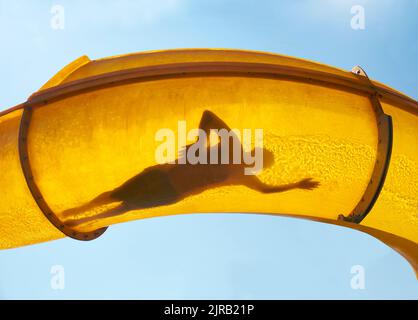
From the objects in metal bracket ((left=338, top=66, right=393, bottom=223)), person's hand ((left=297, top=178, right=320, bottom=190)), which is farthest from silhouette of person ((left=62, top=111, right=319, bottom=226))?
metal bracket ((left=338, top=66, right=393, bottom=223))

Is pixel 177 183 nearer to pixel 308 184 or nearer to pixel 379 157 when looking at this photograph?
pixel 308 184

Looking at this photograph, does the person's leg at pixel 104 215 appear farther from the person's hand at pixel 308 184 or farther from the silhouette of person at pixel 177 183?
the person's hand at pixel 308 184

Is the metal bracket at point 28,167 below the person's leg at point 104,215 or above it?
above

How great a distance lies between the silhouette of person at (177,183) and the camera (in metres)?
2.21

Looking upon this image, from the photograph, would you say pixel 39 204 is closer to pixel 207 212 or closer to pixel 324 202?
pixel 207 212

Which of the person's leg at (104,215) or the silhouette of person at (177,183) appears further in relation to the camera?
the person's leg at (104,215)

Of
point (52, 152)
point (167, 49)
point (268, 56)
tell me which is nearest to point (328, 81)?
point (268, 56)

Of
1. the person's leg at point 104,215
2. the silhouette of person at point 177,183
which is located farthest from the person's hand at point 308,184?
the person's leg at point 104,215

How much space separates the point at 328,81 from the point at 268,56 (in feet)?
1.03

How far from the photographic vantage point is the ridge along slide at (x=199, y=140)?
2129 millimetres

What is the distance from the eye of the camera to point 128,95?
2146 mm

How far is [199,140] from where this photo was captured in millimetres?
2150
